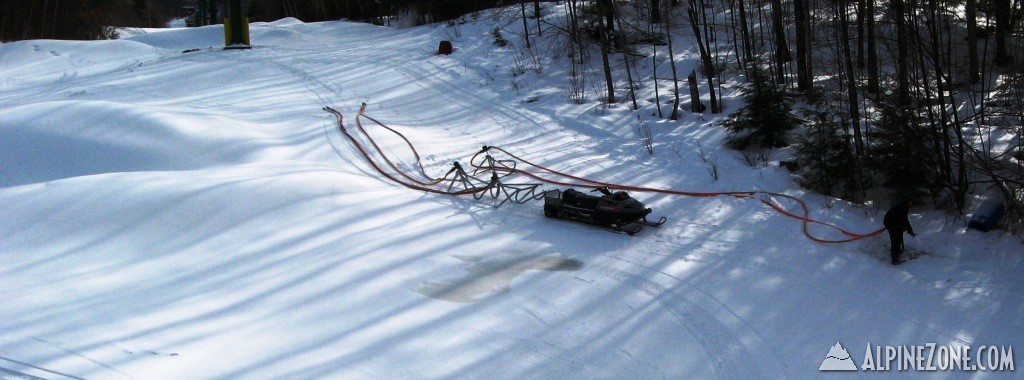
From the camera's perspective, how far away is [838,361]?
481 cm

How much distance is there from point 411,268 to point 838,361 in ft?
10.4

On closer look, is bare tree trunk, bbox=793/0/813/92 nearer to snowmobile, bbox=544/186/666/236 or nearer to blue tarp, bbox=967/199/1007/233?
blue tarp, bbox=967/199/1007/233

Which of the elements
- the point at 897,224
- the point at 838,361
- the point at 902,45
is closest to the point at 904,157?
the point at 902,45

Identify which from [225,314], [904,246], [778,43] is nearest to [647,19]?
[778,43]

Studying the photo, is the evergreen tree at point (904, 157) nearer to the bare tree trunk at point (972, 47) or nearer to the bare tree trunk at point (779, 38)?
the bare tree trunk at point (972, 47)

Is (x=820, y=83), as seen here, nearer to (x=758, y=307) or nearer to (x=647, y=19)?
(x=647, y=19)

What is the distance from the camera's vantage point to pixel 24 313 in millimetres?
5043

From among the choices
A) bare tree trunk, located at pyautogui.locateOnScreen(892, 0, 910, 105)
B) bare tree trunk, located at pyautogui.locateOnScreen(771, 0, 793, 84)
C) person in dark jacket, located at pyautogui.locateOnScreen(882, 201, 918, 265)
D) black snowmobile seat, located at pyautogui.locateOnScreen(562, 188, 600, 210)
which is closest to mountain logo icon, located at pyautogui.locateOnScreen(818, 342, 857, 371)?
person in dark jacket, located at pyautogui.locateOnScreen(882, 201, 918, 265)

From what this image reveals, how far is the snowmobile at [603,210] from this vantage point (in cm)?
686

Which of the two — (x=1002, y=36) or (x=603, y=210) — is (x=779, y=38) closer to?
(x=1002, y=36)

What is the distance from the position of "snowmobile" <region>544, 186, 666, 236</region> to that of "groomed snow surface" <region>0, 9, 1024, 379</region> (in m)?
0.13

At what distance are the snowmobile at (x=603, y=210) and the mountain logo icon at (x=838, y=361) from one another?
88.3 inches

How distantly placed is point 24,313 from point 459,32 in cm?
1392

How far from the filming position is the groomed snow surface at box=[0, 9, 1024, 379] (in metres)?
4.78
